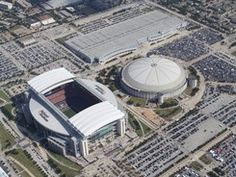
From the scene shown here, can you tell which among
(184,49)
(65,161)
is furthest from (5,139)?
(184,49)

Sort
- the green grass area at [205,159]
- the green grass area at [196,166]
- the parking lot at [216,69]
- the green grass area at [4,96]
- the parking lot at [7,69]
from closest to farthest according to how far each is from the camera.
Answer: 1. the green grass area at [196,166]
2. the green grass area at [205,159]
3. the green grass area at [4,96]
4. the parking lot at [216,69]
5. the parking lot at [7,69]

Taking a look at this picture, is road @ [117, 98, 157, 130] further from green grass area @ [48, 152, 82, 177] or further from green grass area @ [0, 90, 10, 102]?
green grass area @ [0, 90, 10, 102]

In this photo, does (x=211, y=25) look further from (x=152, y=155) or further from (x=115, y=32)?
(x=152, y=155)

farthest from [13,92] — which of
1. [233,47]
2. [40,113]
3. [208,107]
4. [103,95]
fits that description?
[233,47]

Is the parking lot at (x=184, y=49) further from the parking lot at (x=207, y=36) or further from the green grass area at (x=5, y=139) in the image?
the green grass area at (x=5, y=139)

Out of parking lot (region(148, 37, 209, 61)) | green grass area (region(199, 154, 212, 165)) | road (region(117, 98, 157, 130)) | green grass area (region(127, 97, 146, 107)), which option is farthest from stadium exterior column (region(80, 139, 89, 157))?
parking lot (region(148, 37, 209, 61))

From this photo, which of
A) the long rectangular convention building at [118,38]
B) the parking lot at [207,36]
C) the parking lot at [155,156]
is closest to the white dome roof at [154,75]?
the long rectangular convention building at [118,38]
